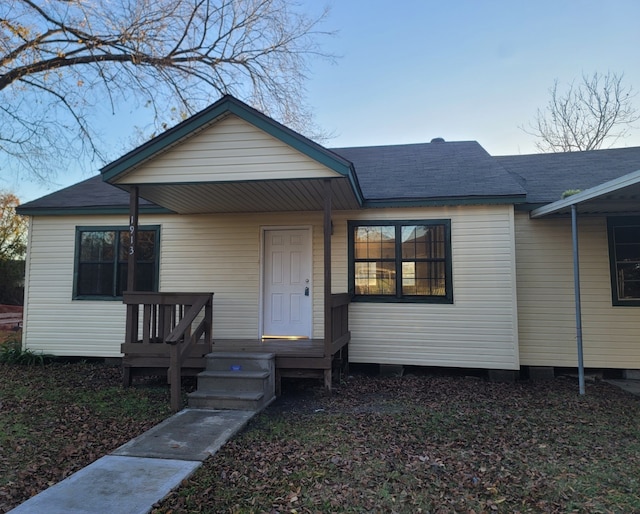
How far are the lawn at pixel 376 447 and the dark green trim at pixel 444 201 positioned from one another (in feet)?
9.73

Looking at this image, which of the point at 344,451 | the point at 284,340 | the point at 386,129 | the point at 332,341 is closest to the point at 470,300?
the point at 332,341

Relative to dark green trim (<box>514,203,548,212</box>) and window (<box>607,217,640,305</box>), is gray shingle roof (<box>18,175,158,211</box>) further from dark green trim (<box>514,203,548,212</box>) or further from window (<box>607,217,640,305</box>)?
window (<box>607,217,640,305</box>)

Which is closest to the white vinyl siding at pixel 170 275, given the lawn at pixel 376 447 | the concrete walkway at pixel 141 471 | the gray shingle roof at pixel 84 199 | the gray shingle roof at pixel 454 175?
the gray shingle roof at pixel 84 199

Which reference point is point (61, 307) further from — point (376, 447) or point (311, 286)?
point (376, 447)

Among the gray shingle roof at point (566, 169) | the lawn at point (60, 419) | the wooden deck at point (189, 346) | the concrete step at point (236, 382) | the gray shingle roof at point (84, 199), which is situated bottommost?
the lawn at point (60, 419)

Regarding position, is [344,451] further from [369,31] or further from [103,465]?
[369,31]

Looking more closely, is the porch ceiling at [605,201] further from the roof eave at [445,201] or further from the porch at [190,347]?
the porch at [190,347]

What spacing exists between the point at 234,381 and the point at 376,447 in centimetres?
217

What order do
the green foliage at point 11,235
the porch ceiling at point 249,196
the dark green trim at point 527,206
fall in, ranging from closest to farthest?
the porch ceiling at point 249,196 < the dark green trim at point 527,206 < the green foliage at point 11,235

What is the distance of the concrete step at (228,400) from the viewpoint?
192 inches

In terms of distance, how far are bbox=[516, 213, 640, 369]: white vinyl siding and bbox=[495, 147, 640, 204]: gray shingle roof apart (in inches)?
27.9

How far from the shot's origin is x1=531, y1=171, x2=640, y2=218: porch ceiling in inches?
180

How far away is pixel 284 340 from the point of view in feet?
23.6

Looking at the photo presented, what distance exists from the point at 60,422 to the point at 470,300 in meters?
6.03
